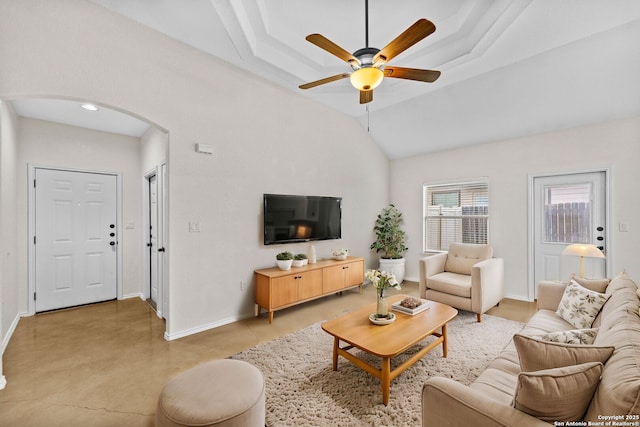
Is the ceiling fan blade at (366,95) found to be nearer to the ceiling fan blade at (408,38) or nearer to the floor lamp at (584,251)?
the ceiling fan blade at (408,38)

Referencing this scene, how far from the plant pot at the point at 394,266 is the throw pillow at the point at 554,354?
3803 mm

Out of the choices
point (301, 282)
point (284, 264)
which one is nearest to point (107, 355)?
point (284, 264)

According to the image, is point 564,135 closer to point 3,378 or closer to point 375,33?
point 375,33

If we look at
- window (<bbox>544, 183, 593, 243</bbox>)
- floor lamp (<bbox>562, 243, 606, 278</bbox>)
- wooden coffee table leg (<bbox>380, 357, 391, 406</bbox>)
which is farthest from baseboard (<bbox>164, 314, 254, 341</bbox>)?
window (<bbox>544, 183, 593, 243</bbox>)

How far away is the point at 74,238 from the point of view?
3.93 meters

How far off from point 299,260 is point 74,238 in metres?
3.28

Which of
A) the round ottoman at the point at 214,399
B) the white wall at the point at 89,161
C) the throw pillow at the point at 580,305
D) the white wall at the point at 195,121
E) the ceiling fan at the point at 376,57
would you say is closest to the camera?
the round ottoman at the point at 214,399

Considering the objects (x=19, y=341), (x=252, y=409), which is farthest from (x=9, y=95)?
(x=252, y=409)

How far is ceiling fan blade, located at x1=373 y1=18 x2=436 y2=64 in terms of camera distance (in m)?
1.66

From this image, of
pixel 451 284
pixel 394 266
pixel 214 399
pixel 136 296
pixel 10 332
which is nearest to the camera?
pixel 214 399

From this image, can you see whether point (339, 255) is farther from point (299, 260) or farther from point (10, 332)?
point (10, 332)

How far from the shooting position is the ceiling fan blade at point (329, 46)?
1.82 m

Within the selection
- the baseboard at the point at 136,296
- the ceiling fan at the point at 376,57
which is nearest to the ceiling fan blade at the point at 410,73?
the ceiling fan at the point at 376,57

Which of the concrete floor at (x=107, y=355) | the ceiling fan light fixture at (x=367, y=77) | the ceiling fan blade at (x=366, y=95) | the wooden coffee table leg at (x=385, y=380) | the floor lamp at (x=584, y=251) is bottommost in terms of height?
the concrete floor at (x=107, y=355)
